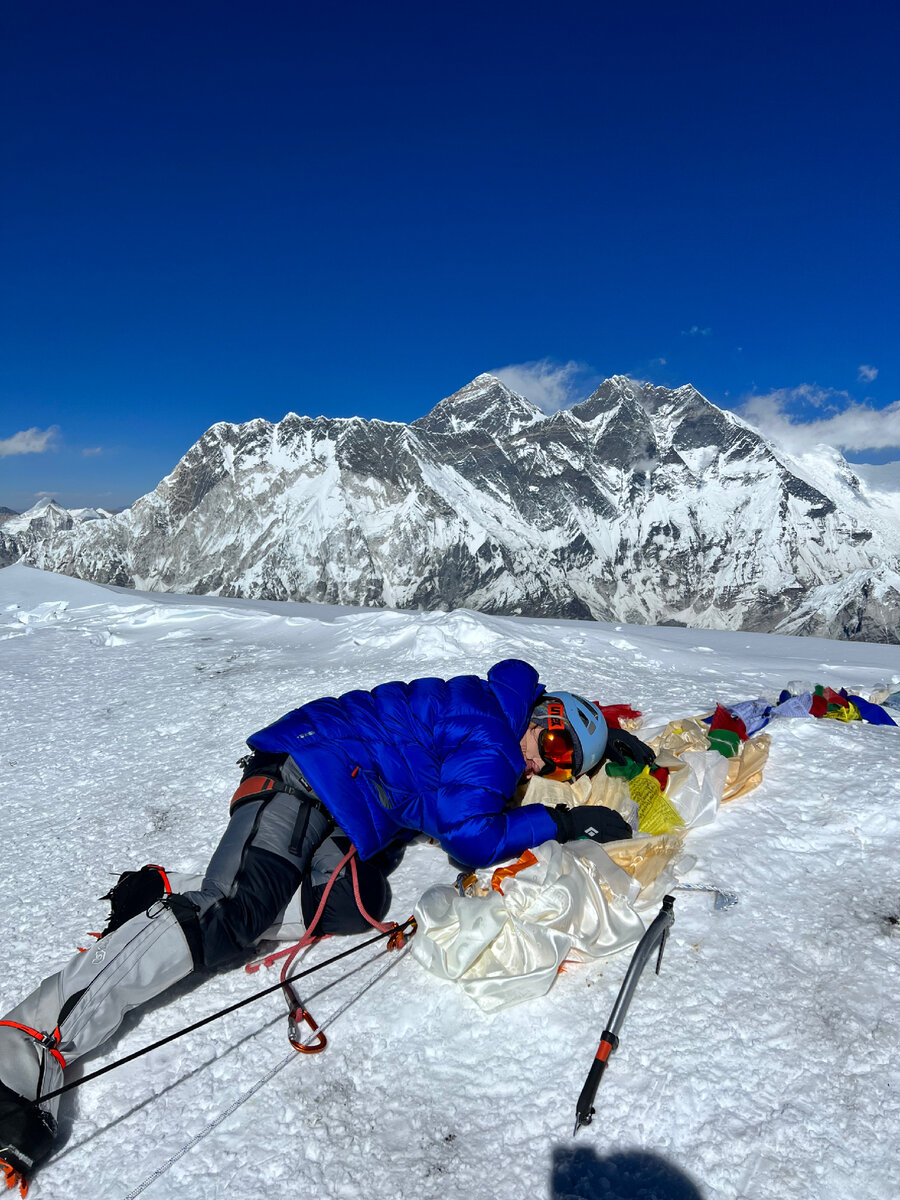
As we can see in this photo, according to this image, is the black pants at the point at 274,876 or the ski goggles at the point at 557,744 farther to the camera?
the ski goggles at the point at 557,744

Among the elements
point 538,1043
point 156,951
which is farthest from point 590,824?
point 156,951

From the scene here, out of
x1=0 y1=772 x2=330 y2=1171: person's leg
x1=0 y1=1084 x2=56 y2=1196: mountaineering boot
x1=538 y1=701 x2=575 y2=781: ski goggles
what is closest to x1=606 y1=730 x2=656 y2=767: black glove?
x1=538 y1=701 x2=575 y2=781: ski goggles

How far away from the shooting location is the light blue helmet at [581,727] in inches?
187

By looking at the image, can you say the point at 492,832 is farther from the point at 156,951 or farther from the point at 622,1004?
the point at 156,951

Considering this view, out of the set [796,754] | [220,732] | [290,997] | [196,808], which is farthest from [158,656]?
[796,754]

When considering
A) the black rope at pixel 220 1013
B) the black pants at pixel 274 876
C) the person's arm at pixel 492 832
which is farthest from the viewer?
the person's arm at pixel 492 832

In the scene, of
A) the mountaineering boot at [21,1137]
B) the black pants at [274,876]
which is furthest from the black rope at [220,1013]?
the black pants at [274,876]

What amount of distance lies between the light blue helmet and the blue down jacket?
10.6 inches

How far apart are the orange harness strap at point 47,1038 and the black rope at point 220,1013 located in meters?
0.12

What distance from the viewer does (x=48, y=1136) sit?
8.45ft

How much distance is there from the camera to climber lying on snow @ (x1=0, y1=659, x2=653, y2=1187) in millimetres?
2883

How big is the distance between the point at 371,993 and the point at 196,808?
2.56 metres

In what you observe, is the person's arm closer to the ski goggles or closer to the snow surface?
the snow surface

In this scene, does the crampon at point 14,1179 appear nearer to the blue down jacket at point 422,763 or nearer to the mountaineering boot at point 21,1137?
the mountaineering boot at point 21,1137
